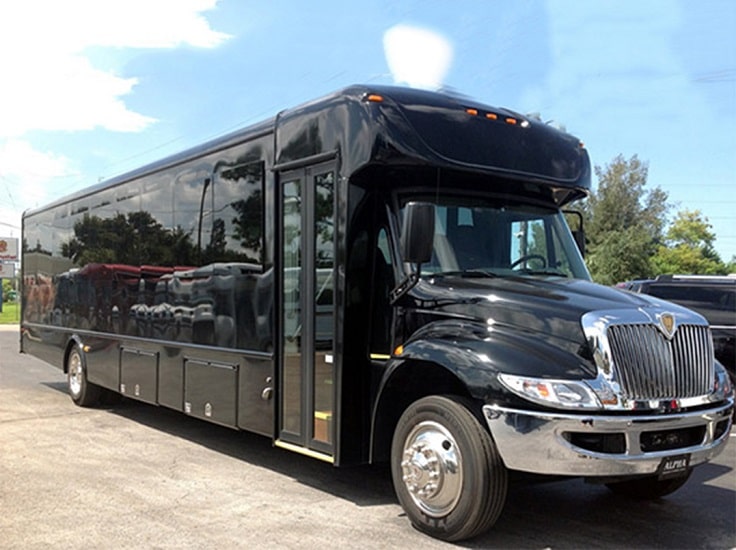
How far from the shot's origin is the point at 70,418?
33.1 feet

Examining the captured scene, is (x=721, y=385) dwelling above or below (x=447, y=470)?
above

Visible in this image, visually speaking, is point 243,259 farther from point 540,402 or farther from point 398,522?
point 540,402

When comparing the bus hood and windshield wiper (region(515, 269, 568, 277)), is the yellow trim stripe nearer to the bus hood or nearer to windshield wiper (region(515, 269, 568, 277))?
the bus hood

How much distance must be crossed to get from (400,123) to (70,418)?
6956 millimetres

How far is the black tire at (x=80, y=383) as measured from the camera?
1084 centimetres

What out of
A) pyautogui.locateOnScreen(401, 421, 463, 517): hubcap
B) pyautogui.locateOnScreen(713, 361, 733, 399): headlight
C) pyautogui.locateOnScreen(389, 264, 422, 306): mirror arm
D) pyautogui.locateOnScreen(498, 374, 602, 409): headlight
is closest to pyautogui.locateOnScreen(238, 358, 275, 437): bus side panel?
pyautogui.locateOnScreen(389, 264, 422, 306): mirror arm

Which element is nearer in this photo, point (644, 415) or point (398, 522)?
point (644, 415)

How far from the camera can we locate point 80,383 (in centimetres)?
1098

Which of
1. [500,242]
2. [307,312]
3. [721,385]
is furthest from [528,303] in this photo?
[307,312]

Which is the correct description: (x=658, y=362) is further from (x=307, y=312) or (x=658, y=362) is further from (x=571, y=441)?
(x=307, y=312)

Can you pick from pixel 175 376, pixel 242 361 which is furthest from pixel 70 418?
pixel 242 361

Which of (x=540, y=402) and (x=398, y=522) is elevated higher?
(x=540, y=402)

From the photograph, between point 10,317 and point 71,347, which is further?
point 10,317

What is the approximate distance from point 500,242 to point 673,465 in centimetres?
214
